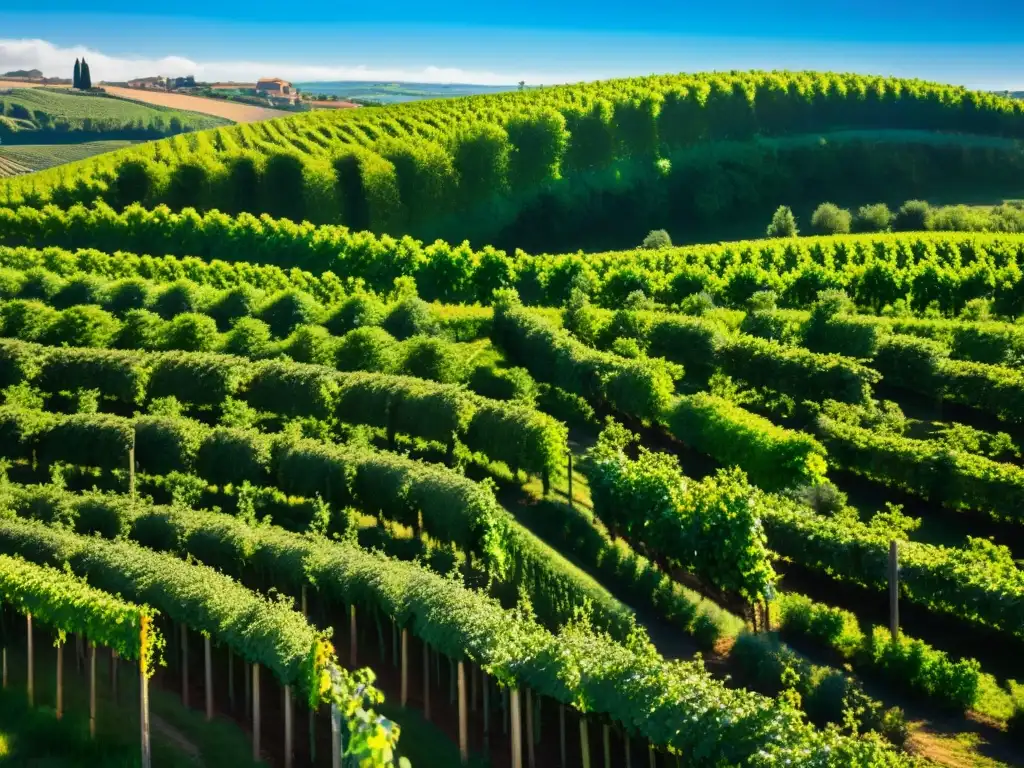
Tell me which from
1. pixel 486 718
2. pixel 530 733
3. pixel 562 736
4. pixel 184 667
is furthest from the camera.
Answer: pixel 184 667

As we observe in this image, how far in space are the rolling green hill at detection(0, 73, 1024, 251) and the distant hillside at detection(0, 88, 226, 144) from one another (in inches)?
1359

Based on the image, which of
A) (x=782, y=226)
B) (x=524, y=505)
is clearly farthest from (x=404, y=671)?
(x=782, y=226)

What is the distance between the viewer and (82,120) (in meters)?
143

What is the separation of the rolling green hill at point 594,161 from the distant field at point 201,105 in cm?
2556

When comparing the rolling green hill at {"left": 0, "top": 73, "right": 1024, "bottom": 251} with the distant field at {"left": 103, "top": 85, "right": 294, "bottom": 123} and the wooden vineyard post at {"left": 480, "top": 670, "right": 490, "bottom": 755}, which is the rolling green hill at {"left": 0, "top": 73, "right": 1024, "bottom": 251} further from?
the wooden vineyard post at {"left": 480, "top": 670, "right": 490, "bottom": 755}

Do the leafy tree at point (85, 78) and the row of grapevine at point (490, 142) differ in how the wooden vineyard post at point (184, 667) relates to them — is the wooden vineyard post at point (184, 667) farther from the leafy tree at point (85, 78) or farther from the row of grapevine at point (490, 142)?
the leafy tree at point (85, 78)

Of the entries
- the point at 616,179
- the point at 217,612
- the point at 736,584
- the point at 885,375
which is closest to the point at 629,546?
the point at 736,584

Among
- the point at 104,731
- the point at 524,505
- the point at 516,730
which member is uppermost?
the point at 516,730

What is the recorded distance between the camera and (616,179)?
11575cm

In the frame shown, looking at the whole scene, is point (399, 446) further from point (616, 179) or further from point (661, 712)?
point (616, 179)

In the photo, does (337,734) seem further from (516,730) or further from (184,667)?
(184,667)

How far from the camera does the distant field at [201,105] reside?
139m

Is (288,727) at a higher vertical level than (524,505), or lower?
lower

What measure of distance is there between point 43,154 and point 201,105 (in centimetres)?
2898
